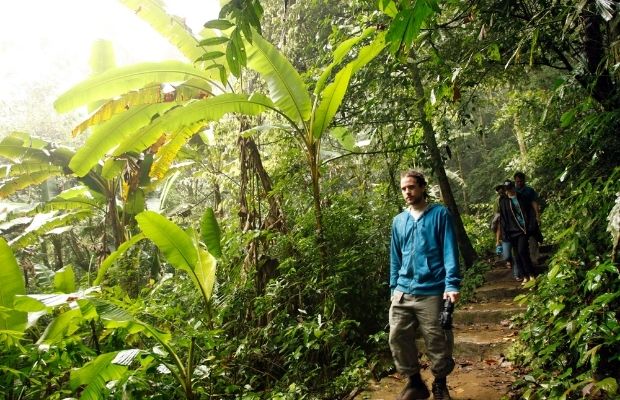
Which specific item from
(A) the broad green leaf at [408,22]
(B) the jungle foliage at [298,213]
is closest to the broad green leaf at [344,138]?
(B) the jungle foliage at [298,213]

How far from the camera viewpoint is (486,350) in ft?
14.1

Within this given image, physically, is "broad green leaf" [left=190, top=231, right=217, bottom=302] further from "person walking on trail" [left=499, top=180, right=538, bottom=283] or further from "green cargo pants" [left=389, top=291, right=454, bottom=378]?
"person walking on trail" [left=499, top=180, right=538, bottom=283]

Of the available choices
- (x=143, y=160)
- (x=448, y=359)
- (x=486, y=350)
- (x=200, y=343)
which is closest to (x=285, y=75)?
(x=200, y=343)

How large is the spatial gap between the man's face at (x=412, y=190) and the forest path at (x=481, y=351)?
1707 mm

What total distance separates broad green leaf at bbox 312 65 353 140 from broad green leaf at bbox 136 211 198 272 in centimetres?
191

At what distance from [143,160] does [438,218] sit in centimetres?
696

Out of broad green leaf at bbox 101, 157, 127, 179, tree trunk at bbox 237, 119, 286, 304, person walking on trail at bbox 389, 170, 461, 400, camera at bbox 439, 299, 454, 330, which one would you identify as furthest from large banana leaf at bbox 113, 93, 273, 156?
camera at bbox 439, 299, 454, 330

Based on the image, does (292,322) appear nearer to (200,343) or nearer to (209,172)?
(200,343)

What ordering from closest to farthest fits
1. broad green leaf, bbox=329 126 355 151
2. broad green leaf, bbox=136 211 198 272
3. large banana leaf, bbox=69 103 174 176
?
broad green leaf, bbox=136 211 198 272, large banana leaf, bbox=69 103 174 176, broad green leaf, bbox=329 126 355 151

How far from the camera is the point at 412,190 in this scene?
3.08 m

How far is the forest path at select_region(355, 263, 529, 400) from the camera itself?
11.6 ft

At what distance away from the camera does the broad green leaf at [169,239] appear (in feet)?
12.5

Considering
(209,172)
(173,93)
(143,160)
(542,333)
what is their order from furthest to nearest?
(143,160) → (209,172) → (173,93) → (542,333)

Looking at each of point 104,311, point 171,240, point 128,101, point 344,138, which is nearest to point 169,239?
point 171,240
